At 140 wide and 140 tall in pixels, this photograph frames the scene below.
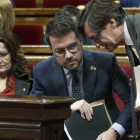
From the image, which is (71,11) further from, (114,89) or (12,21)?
(114,89)

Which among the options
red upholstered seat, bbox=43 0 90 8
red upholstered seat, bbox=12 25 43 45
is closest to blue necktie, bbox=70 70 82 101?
red upholstered seat, bbox=12 25 43 45

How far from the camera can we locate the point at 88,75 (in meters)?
0.96

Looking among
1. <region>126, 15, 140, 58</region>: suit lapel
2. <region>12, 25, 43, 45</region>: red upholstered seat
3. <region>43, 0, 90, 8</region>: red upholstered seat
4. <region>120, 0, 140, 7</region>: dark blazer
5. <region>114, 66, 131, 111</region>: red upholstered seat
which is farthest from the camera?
<region>43, 0, 90, 8</region>: red upholstered seat

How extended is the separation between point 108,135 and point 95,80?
0.79 ft

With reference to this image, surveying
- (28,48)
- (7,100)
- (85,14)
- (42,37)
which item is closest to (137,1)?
(42,37)

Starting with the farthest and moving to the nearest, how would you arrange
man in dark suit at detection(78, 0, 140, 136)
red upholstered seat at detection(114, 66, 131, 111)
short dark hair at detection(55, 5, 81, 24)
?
short dark hair at detection(55, 5, 81, 24)
red upholstered seat at detection(114, 66, 131, 111)
man in dark suit at detection(78, 0, 140, 136)

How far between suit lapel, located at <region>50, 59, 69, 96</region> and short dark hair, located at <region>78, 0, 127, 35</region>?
21 cm

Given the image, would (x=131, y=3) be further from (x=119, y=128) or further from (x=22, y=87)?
(x=119, y=128)

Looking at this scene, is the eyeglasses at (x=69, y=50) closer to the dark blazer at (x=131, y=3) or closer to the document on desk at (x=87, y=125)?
the document on desk at (x=87, y=125)

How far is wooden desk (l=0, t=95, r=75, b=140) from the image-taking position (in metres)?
0.50

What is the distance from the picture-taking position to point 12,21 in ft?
4.39

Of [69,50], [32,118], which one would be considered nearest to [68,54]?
[69,50]

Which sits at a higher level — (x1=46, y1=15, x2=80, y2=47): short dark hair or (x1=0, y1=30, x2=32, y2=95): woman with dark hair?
(x1=46, y1=15, x2=80, y2=47): short dark hair

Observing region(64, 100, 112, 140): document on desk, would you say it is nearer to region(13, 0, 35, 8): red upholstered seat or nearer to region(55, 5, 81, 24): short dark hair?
region(55, 5, 81, 24): short dark hair
